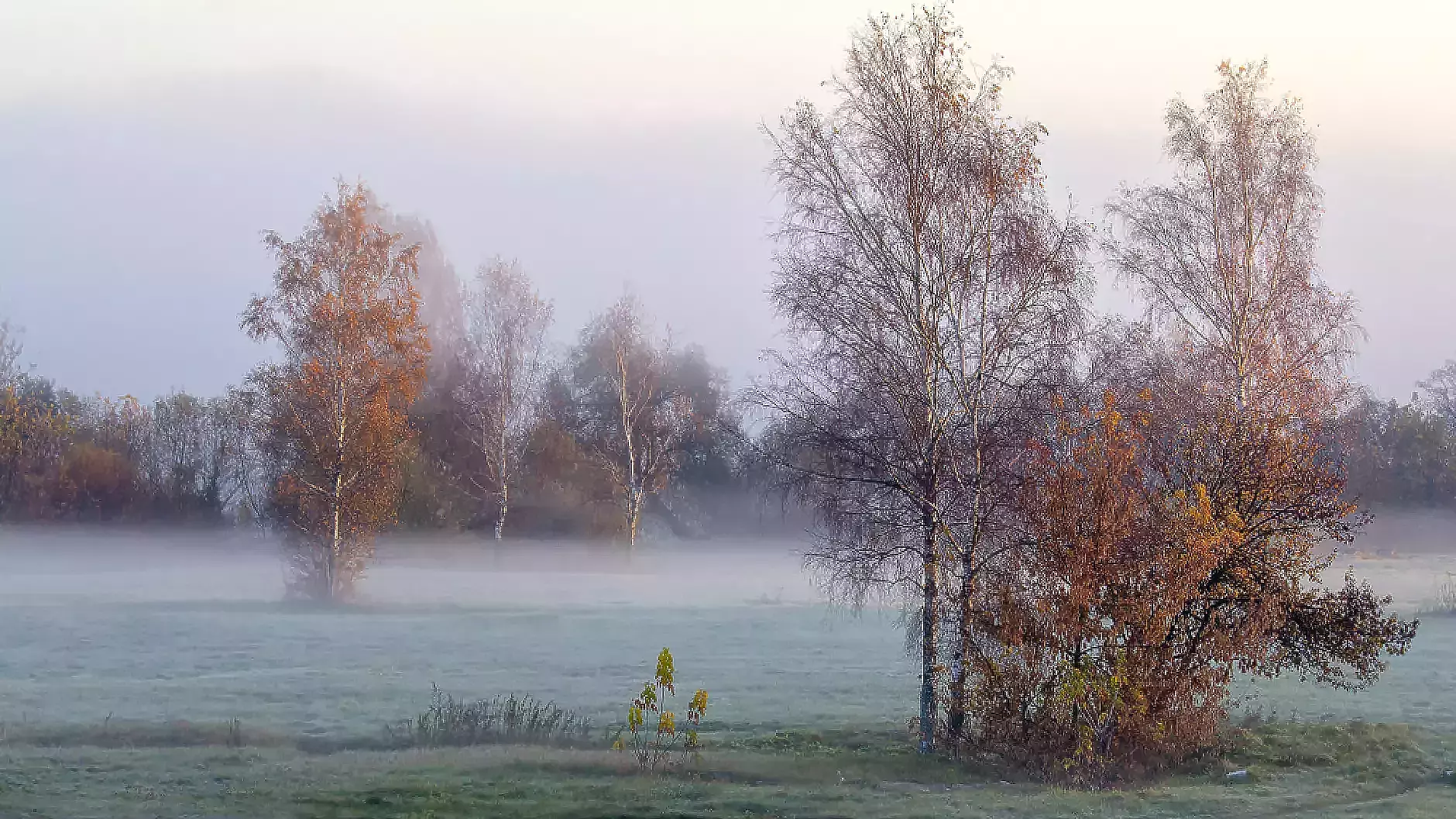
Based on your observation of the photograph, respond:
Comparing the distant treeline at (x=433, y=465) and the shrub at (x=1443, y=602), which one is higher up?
the distant treeline at (x=433, y=465)

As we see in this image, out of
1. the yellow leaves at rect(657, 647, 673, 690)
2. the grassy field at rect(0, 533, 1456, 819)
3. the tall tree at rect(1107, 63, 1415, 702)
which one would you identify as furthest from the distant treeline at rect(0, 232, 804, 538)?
the yellow leaves at rect(657, 647, 673, 690)

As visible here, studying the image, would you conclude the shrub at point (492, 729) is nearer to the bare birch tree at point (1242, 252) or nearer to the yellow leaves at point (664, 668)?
the yellow leaves at point (664, 668)

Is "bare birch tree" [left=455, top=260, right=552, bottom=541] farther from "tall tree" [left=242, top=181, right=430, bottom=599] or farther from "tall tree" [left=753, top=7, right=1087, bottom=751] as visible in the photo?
"tall tree" [left=753, top=7, right=1087, bottom=751]

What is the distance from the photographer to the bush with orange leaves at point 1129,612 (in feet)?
47.2

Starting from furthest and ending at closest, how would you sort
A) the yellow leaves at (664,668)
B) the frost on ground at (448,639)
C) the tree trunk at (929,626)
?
the frost on ground at (448,639)
the tree trunk at (929,626)
the yellow leaves at (664,668)

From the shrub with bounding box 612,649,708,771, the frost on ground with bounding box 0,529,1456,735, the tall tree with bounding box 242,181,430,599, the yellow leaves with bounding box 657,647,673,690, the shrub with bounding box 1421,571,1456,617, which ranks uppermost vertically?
the tall tree with bounding box 242,181,430,599

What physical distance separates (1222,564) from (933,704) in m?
4.37

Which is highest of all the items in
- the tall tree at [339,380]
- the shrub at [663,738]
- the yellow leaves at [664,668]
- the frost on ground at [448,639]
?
the tall tree at [339,380]

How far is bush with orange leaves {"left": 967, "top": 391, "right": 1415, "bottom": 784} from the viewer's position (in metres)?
14.4

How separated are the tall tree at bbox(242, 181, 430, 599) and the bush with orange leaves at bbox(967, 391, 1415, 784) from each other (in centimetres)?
2515

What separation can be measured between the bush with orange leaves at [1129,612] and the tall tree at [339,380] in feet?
82.5

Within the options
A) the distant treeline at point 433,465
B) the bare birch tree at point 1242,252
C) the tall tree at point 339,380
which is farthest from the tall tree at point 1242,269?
the tall tree at point 339,380

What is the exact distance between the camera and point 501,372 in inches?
2020

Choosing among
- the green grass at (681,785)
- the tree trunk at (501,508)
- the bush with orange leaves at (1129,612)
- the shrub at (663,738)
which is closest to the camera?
the green grass at (681,785)
